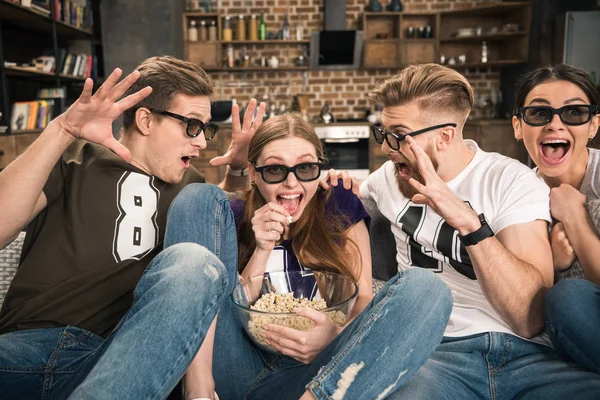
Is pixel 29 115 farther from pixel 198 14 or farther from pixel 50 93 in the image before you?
pixel 198 14

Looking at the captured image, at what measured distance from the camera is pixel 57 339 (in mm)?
1321

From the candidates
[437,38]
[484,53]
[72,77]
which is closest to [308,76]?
[437,38]

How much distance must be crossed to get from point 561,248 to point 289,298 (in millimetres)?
787

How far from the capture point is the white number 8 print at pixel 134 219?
150 centimetres

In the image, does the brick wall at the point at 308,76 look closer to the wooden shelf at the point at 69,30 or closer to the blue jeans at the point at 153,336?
the wooden shelf at the point at 69,30

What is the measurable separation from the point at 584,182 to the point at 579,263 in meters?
0.34

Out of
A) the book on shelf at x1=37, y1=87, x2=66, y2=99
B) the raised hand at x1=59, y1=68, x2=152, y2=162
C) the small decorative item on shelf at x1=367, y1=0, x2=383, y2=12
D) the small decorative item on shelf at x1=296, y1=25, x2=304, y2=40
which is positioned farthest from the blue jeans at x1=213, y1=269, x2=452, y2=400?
the small decorative item on shelf at x1=367, y1=0, x2=383, y2=12

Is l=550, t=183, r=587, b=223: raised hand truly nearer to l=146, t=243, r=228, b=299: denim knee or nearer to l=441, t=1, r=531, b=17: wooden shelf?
l=146, t=243, r=228, b=299: denim knee

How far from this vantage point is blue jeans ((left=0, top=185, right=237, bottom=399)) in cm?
96

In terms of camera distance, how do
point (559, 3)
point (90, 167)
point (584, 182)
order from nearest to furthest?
point (90, 167)
point (584, 182)
point (559, 3)

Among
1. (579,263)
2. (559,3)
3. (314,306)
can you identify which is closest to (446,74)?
(579,263)

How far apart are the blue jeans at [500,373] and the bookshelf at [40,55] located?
3408 mm

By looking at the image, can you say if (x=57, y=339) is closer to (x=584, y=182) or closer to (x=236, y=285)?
(x=236, y=285)

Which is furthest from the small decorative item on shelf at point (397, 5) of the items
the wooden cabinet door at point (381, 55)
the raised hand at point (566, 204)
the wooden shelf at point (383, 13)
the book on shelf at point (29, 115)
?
the raised hand at point (566, 204)
